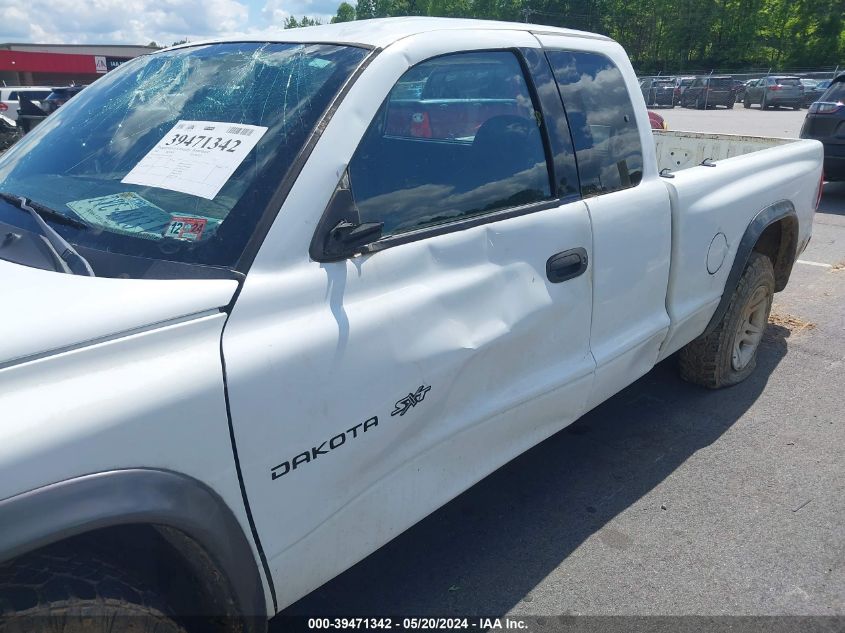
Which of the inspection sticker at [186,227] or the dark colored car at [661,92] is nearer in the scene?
the inspection sticker at [186,227]

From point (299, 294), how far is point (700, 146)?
13.1 feet

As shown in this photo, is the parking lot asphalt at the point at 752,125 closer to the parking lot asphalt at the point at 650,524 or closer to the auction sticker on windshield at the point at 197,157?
the parking lot asphalt at the point at 650,524

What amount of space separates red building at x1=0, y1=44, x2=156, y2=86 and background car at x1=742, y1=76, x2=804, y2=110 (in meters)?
37.6

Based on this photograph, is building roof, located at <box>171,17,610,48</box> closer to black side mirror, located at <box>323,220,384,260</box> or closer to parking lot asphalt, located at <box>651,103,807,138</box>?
black side mirror, located at <box>323,220,384,260</box>

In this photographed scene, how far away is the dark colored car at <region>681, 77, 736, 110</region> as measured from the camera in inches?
1417

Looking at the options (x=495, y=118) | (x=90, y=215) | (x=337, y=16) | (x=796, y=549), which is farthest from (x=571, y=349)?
(x=337, y=16)

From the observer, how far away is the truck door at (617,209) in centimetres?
275

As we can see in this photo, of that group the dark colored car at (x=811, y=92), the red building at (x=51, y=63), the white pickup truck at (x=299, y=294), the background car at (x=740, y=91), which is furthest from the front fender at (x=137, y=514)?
the red building at (x=51, y=63)

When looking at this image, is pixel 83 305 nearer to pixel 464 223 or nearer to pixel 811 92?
pixel 464 223

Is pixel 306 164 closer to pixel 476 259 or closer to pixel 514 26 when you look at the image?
pixel 476 259

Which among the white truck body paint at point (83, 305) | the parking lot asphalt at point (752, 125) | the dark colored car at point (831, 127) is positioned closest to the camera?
the white truck body paint at point (83, 305)

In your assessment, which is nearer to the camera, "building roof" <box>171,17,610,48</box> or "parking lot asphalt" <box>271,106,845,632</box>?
"building roof" <box>171,17,610,48</box>

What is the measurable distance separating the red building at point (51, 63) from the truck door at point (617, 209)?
163ft

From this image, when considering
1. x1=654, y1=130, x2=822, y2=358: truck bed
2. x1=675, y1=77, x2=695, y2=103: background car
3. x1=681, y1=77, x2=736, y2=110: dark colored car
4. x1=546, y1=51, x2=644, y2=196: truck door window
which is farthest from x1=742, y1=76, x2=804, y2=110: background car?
x1=546, y1=51, x2=644, y2=196: truck door window
